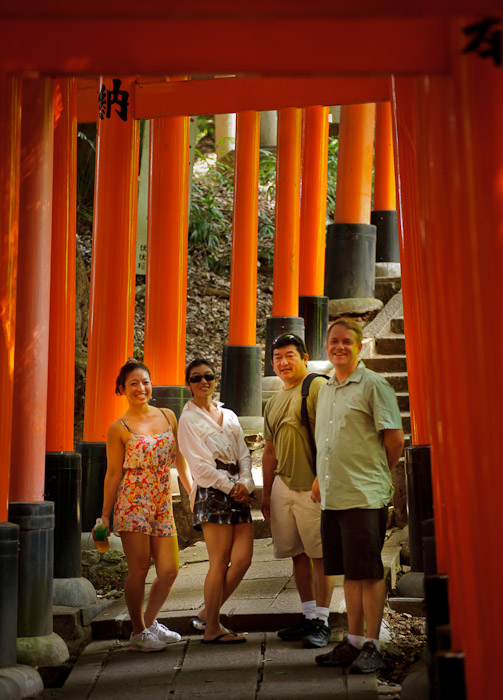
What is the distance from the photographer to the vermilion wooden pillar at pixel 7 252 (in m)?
4.20

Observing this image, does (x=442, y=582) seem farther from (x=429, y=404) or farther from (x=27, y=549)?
(x=27, y=549)

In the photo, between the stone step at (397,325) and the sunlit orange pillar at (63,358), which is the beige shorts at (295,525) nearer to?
the sunlit orange pillar at (63,358)

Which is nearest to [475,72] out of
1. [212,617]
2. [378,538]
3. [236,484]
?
[378,538]

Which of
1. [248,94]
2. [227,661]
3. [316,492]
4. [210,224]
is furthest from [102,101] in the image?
[210,224]

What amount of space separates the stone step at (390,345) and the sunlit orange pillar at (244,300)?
116cm

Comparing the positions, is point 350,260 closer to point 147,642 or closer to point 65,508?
point 65,508

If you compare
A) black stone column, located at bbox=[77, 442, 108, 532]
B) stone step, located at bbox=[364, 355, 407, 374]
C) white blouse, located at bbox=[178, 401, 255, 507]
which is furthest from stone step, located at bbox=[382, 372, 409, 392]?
white blouse, located at bbox=[178, 401, 255, 507]

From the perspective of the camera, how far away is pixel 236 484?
4820 mm

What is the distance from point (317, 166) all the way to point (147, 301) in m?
2.84

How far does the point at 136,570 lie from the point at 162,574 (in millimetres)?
142

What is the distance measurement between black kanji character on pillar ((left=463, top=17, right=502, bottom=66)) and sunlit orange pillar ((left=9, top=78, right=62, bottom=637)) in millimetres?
2658

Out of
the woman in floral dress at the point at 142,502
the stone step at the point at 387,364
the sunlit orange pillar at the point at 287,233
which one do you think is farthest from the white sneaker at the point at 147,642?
the sunlit orange pillar at the point at 287,233

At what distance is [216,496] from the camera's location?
484 cm

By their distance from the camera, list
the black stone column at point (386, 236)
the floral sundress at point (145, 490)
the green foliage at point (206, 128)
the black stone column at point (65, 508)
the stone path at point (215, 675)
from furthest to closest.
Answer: the green foliage at point (206, 128)
the black stone column at point (386, 236)
the black stone column at point (65, 508)
the floral sundress at point (145, 490)
the stone path at point (215, 675)
